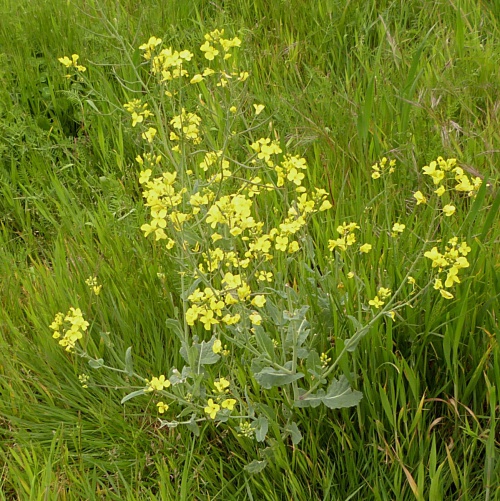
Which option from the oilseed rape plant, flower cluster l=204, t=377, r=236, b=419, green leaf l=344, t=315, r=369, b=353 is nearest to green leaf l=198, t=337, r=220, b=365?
the oilseed rape plant

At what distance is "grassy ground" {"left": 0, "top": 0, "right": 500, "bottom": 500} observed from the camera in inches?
64.2

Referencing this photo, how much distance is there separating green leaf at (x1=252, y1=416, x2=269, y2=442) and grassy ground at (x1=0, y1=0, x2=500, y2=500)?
71 millimetres

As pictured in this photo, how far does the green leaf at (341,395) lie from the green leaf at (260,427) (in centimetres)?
15

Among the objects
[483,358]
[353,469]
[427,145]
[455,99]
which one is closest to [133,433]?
[353,469]

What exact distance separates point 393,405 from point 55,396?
Result: 3.25 feet

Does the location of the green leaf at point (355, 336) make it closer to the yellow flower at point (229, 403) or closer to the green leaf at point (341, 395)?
the green leaf at point (341, 395)

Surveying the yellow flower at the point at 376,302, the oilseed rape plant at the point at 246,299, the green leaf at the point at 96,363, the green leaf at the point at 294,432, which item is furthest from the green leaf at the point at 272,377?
the green leaf at the point at 96,363

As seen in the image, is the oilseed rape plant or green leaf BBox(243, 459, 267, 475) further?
green leaf BBox(243, 459, 267, 475)

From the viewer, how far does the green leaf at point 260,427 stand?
1.55 metres

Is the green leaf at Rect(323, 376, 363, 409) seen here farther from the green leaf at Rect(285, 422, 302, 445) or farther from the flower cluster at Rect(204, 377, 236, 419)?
the flower cluster at Rect(204, 377, 236, 419)

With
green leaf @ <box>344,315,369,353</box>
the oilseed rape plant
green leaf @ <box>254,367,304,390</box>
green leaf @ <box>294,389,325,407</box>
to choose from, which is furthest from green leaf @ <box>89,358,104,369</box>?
green leaf @ <box>344,315,369,353</box>

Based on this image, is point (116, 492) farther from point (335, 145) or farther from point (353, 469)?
point (335, 145)

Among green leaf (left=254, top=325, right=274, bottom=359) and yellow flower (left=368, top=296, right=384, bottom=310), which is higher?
yellow flower (left=368, top=296, right=384, bottom=310)

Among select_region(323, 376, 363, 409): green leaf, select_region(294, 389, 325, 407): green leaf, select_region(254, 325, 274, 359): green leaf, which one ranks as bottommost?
select_region(294, 389, 325, 407): green leaf
